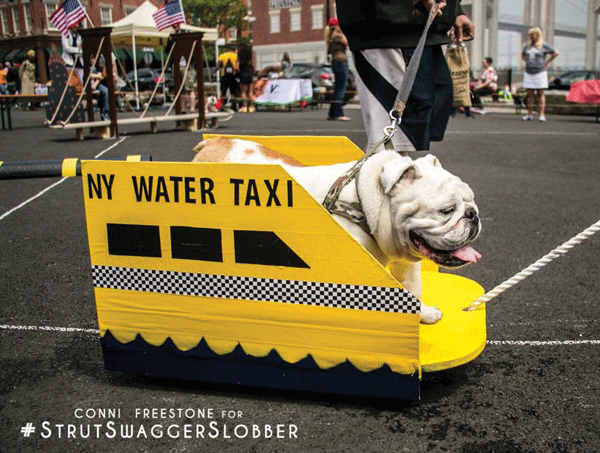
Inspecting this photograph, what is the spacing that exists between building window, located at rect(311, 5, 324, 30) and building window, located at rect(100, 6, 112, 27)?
1703 cm

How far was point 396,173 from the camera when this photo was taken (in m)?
2.13

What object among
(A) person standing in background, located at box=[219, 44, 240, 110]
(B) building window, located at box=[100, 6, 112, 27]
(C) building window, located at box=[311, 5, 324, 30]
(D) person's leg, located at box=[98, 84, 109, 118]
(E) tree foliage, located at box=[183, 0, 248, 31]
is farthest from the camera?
(E) tree foliage, located at box=[183, 0, 248, 31]

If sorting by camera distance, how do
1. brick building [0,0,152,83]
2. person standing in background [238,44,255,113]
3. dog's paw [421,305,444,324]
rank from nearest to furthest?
dog's paw [421,305,444,324], person standing in background [238,44,255,113], brick building [0,0,152,83]

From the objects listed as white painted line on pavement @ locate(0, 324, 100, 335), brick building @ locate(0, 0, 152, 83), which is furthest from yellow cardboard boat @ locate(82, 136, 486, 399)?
brick building @ locate(0, 0, 152, 83)

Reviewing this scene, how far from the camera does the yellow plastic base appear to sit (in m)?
2.22

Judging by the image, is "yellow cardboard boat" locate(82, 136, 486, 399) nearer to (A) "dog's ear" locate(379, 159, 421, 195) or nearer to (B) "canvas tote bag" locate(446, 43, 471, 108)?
(A) "dog's ear" locate(379, 159, 421, 195)

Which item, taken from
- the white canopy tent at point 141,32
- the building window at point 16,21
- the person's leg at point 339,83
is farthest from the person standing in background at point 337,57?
the building window at point 16,21

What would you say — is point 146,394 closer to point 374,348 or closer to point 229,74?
point 374,348

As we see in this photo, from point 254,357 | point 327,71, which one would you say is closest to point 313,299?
point 254,357

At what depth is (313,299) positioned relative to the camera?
2.10 m

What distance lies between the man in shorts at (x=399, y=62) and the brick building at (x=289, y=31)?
163ft

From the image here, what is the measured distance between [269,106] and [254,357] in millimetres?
19782

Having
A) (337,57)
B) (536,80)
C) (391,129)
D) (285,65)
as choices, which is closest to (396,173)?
(391,129)

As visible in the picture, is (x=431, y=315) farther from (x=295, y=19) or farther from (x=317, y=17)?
(x=295, y=19)
